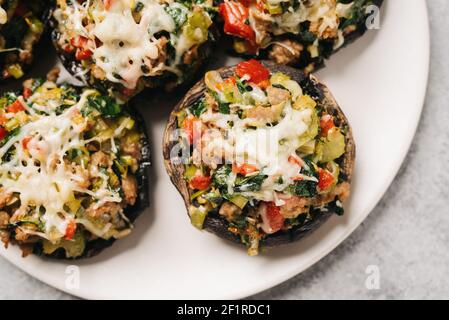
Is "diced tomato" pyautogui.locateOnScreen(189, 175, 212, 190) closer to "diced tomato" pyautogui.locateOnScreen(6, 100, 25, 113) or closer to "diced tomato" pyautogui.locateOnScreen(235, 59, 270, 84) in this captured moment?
"diced tomato" pyautogui.locateOnScreen(235, 59, 270, 84)

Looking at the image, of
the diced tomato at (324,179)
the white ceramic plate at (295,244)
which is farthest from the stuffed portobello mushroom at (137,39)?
the diced tomato at (324,179)

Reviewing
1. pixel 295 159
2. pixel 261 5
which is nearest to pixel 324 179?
pixel 295 159

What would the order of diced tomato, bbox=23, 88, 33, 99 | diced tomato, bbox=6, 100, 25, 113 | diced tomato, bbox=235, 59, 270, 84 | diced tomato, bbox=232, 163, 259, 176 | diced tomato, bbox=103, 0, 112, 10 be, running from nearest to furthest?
diced tomato, bbox=232, 163, 259, 176 → diced tomato, bbox=103, 0, 112, 10 → diced tomato, bbox=235, 59, 270, 84 → diced tomato, bbox=6, 100, 25, 113 → diced tomato, bbox=23, 88, 33, 99

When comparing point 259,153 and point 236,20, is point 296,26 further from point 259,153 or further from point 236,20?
point 259,153

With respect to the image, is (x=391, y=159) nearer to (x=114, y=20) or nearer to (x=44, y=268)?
(x=114, y=20)

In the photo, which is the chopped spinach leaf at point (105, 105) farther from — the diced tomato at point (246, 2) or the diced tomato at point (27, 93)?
the diced tomato at point (246, 2)

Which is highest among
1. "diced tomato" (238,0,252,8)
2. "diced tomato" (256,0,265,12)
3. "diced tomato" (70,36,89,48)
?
"diced tomato" (256,0,265,12)

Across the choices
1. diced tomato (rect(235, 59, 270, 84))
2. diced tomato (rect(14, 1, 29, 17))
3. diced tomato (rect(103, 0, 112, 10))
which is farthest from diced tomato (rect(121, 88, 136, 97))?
diced tomato (rect(14, 1, 29, 17))
